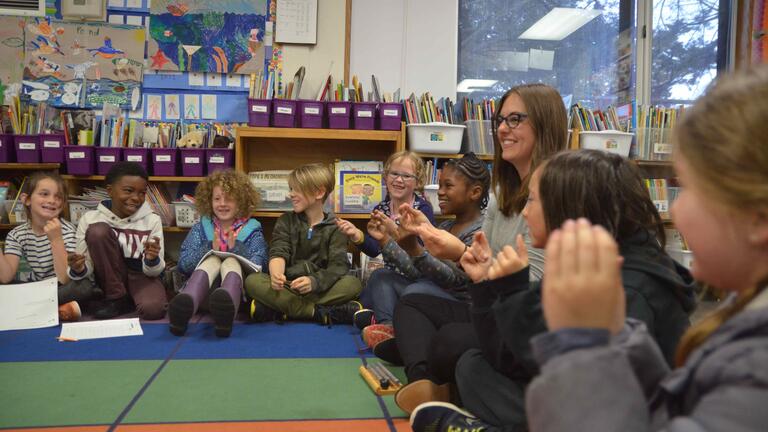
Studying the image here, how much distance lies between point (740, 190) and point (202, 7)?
376 cm

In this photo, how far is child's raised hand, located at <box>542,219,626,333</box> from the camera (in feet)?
1.78

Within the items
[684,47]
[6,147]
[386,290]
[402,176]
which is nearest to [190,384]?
[386,290]

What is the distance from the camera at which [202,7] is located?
3693 millimetres

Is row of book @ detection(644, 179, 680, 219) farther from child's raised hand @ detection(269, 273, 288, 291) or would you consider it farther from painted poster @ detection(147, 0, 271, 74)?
painted poster @ detection(147, 0, 271, 74)

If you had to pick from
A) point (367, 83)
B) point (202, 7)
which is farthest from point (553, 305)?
point (202, 7)

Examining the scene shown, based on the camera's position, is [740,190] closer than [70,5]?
Yes

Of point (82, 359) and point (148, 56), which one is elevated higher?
point (148, 56)

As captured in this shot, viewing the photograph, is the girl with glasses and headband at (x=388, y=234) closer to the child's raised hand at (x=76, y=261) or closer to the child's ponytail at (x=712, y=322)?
the child's raised hand at (x=76, y=261)

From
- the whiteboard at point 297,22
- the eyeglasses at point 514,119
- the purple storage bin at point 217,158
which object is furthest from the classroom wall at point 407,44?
the eyeglasses at point 514,119

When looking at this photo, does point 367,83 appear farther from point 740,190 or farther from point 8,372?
point 740,190

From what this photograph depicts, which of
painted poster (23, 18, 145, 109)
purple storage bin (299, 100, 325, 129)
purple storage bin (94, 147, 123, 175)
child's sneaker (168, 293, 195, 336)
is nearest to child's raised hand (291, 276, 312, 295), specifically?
child's sneaker (168, 293, 195, 336)

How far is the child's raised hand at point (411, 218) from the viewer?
5.82 feet

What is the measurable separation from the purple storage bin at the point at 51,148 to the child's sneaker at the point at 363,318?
2073 mm

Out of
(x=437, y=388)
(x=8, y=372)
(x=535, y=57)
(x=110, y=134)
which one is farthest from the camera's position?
(x=535, y=57)
